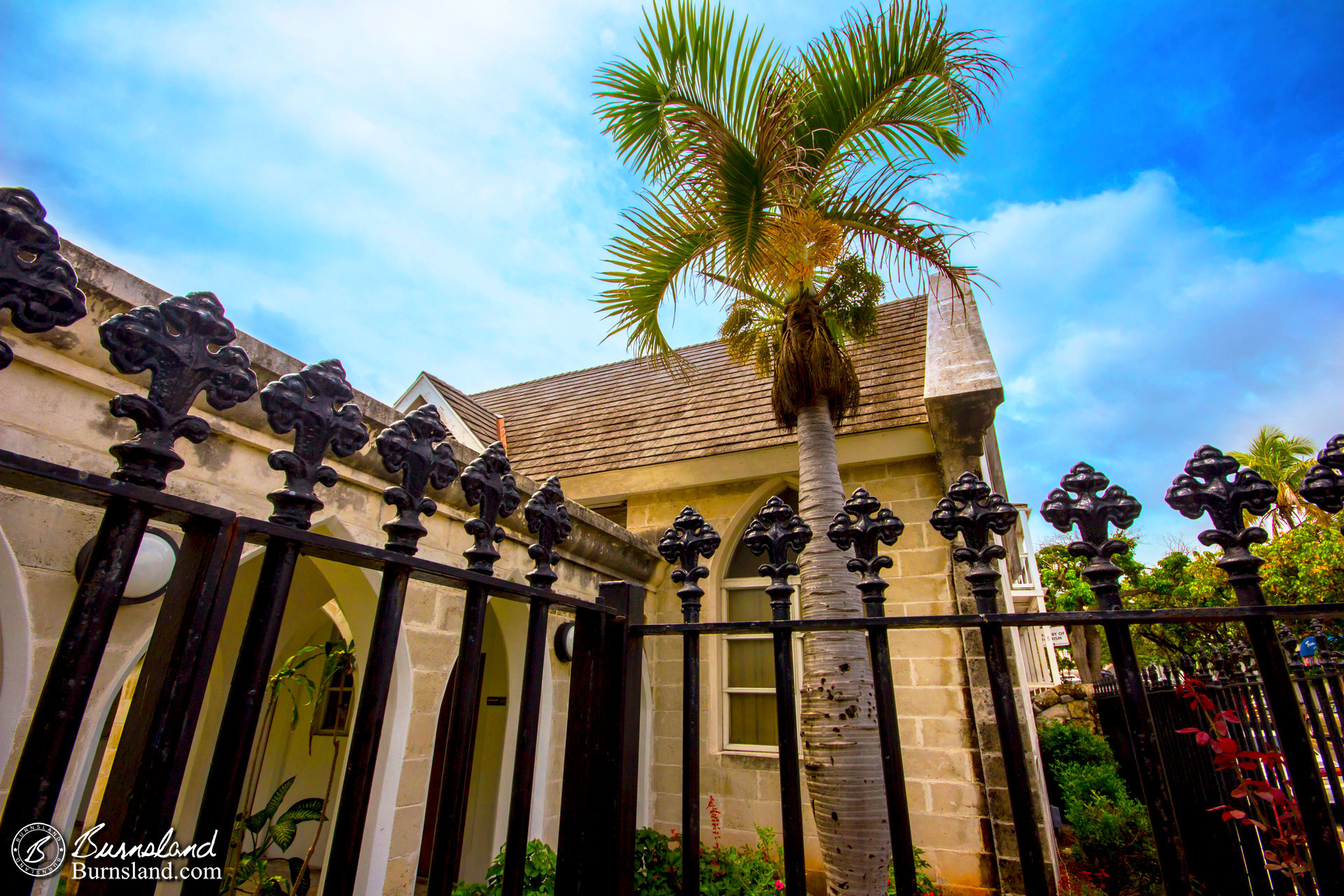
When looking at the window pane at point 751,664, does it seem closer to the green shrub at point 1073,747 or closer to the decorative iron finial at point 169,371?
the green shrub at point 1073,747

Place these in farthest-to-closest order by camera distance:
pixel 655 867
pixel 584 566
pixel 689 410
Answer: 1. pixel 689 410
2. pixel 584 566
3. pixel 655 867

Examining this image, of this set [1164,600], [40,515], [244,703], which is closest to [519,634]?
[40,515]

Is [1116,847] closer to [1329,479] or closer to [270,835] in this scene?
[1329,479]

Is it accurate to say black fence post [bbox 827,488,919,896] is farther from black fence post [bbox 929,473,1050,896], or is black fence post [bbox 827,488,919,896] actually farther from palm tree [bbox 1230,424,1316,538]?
palm tree [bbox 1230,424,1316,538]

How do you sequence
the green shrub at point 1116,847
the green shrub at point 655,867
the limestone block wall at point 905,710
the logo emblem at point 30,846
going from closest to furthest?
the logo emblem at point 30,846 < the green shrub at point 655,867 < the limestone block wall at point 905,710 < the green shrub at point 1116,847

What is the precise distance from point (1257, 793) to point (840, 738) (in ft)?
6.67

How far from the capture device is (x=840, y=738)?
12.5 feet

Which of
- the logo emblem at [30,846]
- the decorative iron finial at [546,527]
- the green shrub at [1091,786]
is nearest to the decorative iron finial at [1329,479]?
the decorative iron finial at [546,527]

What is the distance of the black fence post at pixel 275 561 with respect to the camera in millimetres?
948

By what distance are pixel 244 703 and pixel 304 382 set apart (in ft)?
1.85

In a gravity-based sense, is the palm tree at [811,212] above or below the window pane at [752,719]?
above

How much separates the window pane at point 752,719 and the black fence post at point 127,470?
6.44 metres

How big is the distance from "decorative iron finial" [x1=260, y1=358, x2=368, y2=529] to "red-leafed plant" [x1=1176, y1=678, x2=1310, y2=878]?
219cm

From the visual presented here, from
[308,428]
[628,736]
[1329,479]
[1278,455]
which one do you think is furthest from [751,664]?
[1278,455]
